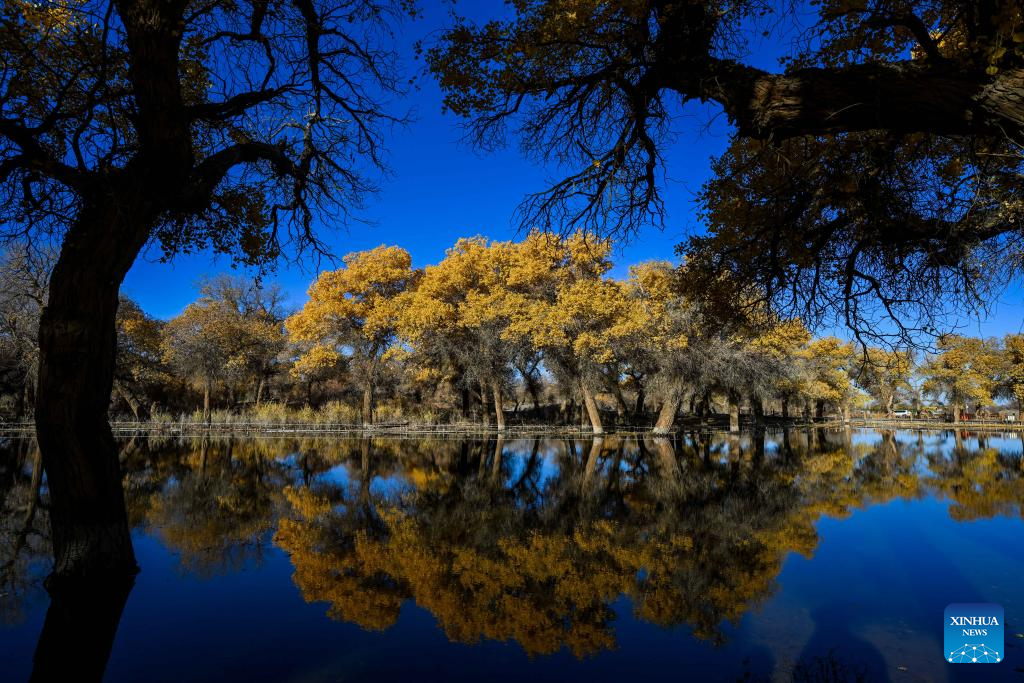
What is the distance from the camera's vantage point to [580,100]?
5711 mm

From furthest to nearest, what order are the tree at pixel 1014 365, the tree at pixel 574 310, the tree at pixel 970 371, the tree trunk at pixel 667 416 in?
the tree at pixel 970 371, the tree at pixel 1014 365, the tree trunk at pixel 667 416, the tree at pixel 574 310

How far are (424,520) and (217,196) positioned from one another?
523 centimetres

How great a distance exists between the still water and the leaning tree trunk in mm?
594

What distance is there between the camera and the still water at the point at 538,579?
377 cm

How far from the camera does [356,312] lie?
2778 cm

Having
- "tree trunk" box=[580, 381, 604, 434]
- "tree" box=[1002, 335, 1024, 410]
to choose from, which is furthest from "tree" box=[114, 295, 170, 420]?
"tree" box=[1002, 335, 1024, 410]

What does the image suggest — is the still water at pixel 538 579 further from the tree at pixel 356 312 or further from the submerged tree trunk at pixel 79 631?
the tree at pixel 356 312

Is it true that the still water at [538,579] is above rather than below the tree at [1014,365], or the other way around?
below

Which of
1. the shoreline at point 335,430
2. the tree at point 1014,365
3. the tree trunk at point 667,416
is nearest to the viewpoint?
the shoreline at point 335,430

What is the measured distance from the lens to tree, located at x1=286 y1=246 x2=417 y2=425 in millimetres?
27266

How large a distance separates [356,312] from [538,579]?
24252mm

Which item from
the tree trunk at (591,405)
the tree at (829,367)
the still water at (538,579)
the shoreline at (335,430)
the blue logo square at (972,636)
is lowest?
the shoreline at (335,430)

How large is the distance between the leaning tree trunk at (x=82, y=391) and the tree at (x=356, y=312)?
72.4ft

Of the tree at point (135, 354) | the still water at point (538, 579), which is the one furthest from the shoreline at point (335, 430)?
the still water at point (538, 579)
